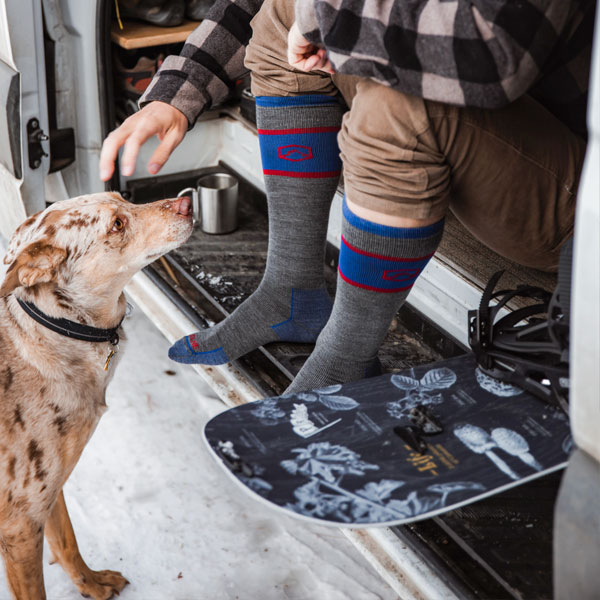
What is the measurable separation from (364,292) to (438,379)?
26 cm

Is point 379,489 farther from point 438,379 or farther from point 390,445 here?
point 438,379

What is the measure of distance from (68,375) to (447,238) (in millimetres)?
1126

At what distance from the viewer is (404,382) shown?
1.53 meters

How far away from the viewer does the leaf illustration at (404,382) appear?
4.98 ft

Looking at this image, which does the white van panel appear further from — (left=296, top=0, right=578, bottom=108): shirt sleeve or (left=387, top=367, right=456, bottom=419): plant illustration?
(left=387, top=367, right=456, bottom=419): plant illustration

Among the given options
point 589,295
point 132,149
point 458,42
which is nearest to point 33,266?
point 132,149

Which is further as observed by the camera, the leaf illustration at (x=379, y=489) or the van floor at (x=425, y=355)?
the van floor at (x=425, y=355)

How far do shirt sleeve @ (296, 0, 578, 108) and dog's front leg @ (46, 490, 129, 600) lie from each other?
3.65 ft

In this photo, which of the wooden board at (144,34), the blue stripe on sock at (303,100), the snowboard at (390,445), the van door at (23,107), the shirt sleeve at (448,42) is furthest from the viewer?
the wooden board at (144,34)

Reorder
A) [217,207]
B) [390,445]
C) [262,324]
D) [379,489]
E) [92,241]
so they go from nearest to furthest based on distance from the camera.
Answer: [379,489] → [390,445] → [92,241] → [262,324] → [217,207]

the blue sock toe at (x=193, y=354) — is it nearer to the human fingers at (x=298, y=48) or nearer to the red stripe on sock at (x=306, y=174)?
the red stripe on sock at (x=306, y=174)

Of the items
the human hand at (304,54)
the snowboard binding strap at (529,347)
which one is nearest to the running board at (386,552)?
the snowboard binding strap at (529,347)

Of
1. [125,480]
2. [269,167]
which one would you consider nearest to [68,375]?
[125,480]

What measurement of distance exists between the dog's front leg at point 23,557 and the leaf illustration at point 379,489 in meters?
0.68
